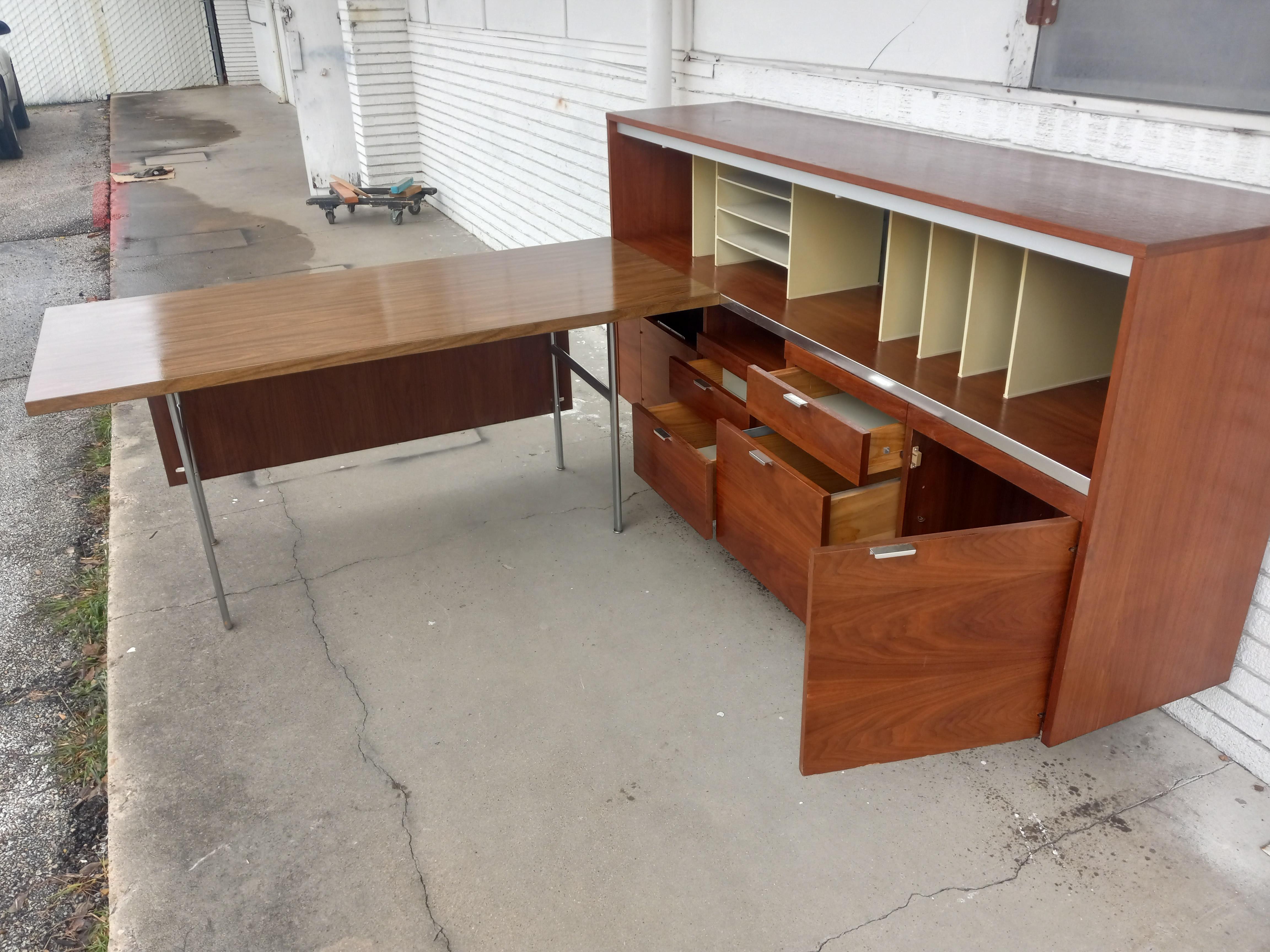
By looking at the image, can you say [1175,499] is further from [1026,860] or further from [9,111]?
[9,111]

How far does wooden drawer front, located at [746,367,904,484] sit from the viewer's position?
7.89 feet

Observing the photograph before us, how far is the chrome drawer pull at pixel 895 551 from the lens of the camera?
1.92 metres

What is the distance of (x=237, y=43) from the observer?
17750mm

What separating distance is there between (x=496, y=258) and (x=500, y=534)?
97 cm

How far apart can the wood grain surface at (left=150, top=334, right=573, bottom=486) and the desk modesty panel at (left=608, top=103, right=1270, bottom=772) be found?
940mm

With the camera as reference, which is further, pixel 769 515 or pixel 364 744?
pixel 769 515

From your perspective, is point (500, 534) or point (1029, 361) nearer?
point (1029, 361)

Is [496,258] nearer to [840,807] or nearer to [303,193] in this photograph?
[840,807]

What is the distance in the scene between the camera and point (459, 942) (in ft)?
6.54

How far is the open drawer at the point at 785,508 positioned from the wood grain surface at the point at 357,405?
97 centimetres

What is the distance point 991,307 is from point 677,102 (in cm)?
237

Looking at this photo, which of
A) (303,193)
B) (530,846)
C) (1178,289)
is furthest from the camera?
(303,193)

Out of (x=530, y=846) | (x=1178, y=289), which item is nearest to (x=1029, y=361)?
(x=1178, y=289)

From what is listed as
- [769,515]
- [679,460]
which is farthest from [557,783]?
[679,460]
